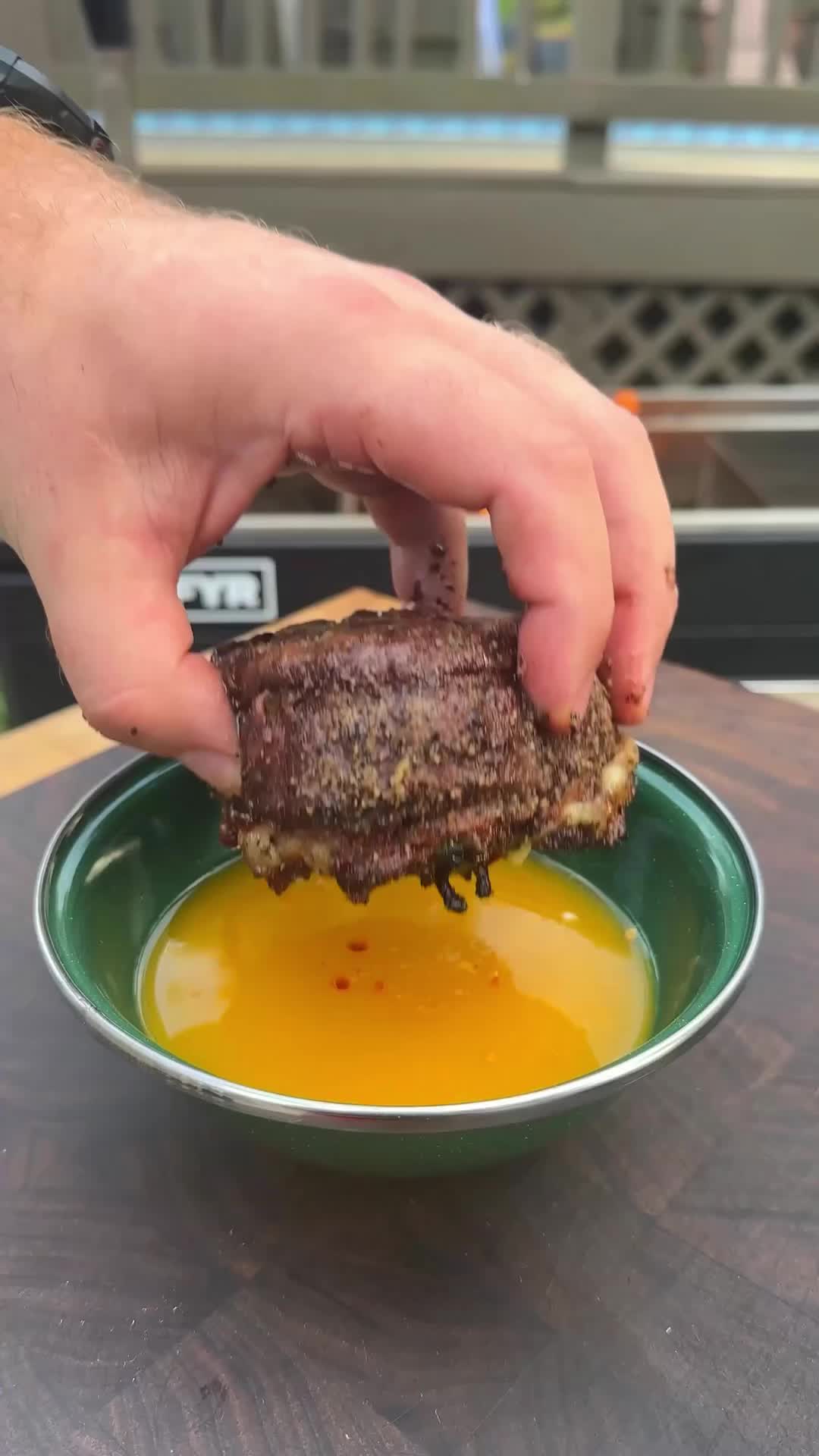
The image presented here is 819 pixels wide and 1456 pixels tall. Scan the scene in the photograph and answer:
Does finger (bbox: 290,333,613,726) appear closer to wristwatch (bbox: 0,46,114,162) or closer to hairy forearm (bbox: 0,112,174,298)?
hairy forearm (bbox: 0,112,174,298)

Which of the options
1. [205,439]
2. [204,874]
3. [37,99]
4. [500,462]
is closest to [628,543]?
[500,462]

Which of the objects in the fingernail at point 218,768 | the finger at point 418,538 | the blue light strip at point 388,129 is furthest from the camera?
the blue light strip at point 388,129

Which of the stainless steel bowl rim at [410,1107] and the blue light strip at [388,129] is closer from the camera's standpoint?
the stainless steel bowl rim at [410,1107]

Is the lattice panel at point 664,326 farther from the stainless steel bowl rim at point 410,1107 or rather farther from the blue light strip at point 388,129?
the stainless steel bowl rim at point 410,1107

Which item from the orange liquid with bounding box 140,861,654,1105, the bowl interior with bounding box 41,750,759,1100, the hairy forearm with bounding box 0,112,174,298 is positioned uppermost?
the hairy forearm with bounding box 0,112,174,298

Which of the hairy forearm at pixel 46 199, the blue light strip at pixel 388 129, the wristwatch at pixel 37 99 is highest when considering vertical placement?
the blue light strip at pixel 388 129

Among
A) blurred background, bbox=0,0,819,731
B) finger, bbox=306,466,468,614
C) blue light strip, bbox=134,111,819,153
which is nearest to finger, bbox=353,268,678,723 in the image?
finger, bbox=306,466,468,614

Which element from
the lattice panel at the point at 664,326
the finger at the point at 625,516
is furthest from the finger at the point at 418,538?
the lattice panel at the point at 664,326
